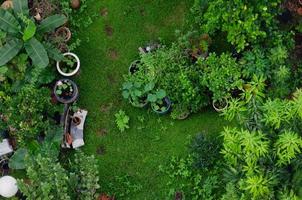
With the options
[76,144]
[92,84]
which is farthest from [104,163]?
[92,84]

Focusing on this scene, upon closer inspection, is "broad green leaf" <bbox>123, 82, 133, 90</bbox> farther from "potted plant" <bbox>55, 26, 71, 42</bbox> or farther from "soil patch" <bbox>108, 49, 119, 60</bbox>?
"potted plant" <bbox>55, 26, 71, 42</bbox>

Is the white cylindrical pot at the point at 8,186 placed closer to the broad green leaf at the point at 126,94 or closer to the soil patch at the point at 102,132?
the soil patch at the point at 102,132

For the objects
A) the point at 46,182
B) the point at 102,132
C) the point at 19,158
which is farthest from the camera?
the point at 102,132

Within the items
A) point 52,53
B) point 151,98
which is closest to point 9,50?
point 52,53

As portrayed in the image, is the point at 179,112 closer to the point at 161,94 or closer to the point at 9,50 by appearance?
the point at 161,94

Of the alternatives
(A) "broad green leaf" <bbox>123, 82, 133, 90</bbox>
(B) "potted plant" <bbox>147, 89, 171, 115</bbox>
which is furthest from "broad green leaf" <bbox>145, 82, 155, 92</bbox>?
(A) "broad green leaf" <bbox>123, 82, 133, 90</bbox>

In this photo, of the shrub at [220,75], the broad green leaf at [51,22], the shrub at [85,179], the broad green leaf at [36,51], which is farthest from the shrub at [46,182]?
the shrub at [220,75]
